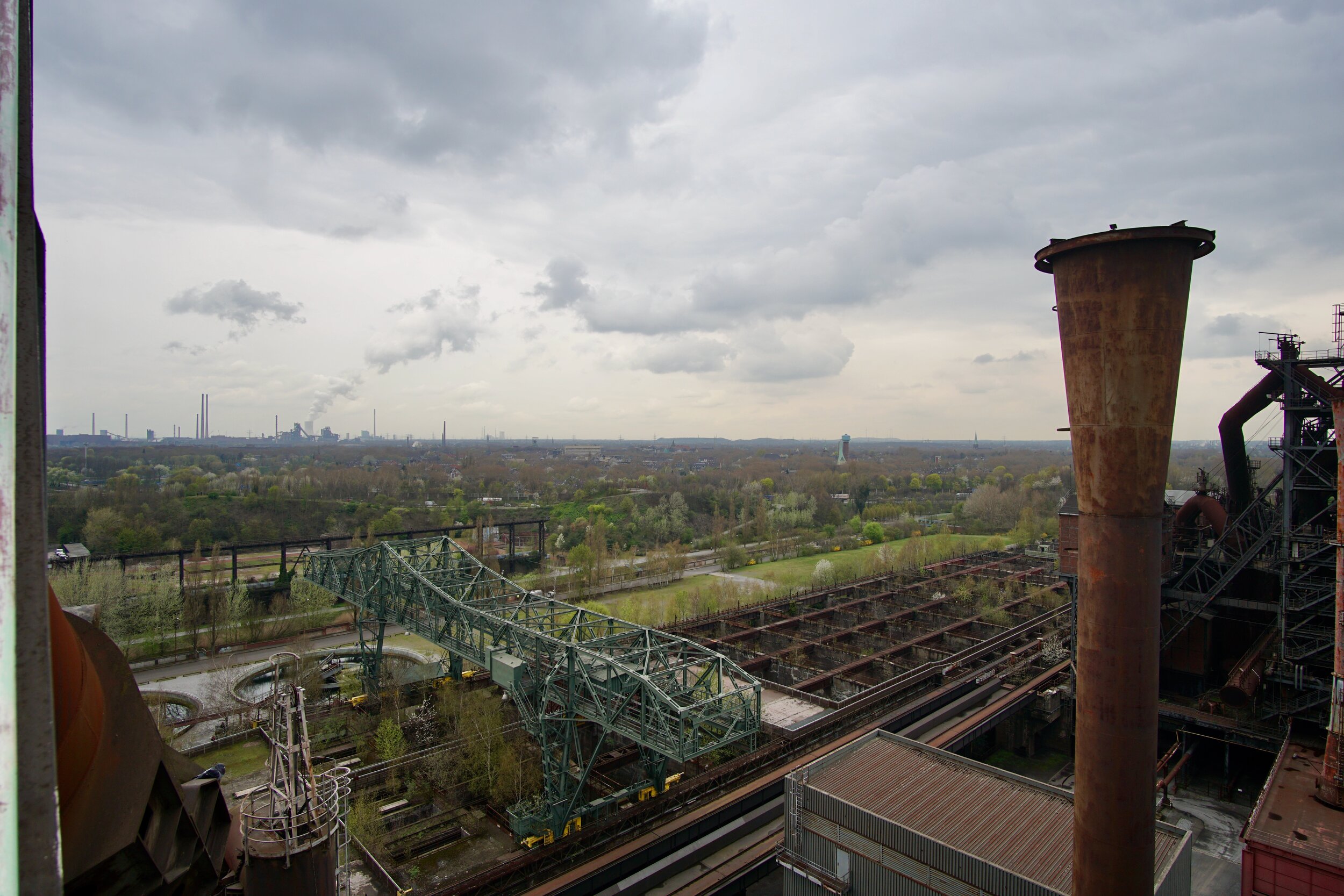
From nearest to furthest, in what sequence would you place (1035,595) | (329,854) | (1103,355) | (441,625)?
(329,854)
(1103,355)
(441,625)
(1035,595)

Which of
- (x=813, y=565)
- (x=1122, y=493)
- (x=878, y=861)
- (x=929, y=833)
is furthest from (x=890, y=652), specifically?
(x=813, y=565)

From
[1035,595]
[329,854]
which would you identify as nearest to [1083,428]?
[329,854]

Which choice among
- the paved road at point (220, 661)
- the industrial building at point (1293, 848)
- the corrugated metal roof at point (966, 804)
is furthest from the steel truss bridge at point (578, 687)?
the paved road at point (220, 661)

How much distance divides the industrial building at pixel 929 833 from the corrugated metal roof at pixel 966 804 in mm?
23

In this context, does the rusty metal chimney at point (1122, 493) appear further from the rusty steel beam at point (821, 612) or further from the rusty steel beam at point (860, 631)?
the rusty steel beam at point (821, 612)

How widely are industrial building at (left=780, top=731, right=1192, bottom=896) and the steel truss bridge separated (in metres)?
2.38

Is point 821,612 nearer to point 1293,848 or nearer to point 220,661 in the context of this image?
point 1293,848

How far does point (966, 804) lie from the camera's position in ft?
46.6

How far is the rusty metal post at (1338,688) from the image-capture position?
16.0 metres

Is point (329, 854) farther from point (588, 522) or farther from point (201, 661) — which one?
point (588, 522)

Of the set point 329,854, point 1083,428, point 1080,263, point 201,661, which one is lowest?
point 201,661

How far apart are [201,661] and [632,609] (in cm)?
2055

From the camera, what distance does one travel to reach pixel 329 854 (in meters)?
7.15

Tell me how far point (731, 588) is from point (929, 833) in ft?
97.1
